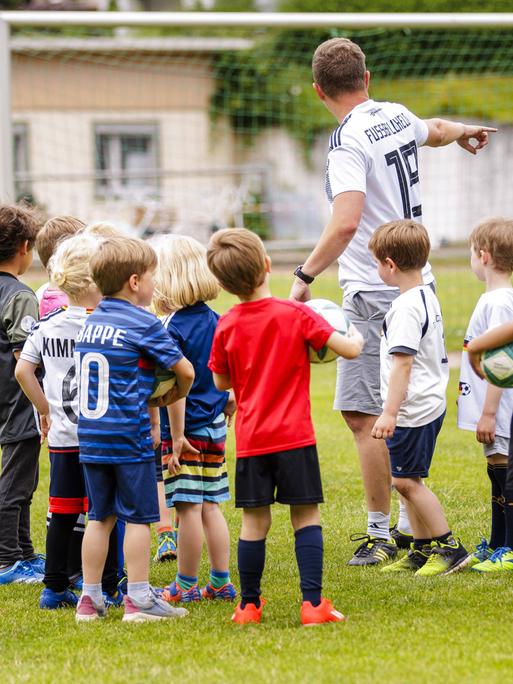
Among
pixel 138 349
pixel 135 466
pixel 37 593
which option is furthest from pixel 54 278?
pixel 37 593

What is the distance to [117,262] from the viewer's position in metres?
3.96

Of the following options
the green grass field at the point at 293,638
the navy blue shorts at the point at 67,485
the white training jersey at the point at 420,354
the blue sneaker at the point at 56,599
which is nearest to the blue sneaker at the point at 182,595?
the green grass field at the point at 293,638

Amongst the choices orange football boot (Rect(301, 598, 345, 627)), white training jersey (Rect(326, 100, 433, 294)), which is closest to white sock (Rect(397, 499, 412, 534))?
white training jersey (Rect(326, 100, 433, 294))

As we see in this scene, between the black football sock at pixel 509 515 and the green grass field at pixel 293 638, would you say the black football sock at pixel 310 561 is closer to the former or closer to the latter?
the green grass field at pixel 293 638

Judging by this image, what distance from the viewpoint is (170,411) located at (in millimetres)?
4184

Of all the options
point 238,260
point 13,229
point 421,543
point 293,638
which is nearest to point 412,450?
point 421,543

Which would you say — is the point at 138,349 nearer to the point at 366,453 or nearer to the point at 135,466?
the point at 135,466

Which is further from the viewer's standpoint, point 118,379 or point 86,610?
point 86,610

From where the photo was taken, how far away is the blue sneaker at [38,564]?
4.98 m

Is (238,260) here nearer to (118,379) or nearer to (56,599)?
(118,379)

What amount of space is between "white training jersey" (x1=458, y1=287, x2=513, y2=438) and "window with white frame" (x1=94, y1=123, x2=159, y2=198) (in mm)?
19561

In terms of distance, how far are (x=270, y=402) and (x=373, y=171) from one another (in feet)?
5.16

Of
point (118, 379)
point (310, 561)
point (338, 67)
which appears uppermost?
point (338, 67)

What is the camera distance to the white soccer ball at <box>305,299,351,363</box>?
12.3ft
